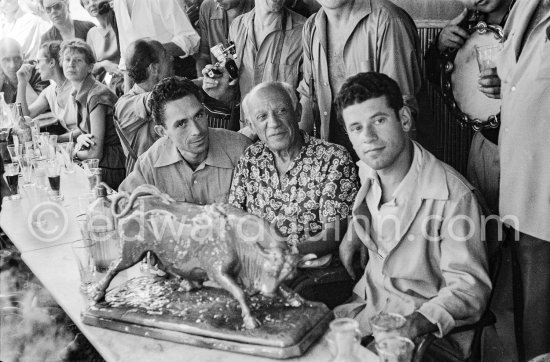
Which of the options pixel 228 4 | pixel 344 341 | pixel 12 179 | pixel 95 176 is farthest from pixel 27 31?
pixel 344 341

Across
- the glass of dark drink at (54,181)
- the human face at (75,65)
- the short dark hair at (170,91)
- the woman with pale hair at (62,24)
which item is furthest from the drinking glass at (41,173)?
the woman with pale hair at (62,24)

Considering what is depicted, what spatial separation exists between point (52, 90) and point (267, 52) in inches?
122

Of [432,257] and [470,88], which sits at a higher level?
[470,88]

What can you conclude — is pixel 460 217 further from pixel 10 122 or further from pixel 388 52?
pixel 10 122

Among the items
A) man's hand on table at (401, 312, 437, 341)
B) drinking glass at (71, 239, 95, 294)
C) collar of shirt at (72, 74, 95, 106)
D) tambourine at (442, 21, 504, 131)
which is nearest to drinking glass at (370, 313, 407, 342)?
man's hand on table at (401, 312, 437, 341)

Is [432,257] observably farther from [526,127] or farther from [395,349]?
[395,349]

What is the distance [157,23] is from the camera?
207 inches

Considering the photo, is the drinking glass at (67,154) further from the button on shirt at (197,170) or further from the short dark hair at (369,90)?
the short dark hair at (369,90)

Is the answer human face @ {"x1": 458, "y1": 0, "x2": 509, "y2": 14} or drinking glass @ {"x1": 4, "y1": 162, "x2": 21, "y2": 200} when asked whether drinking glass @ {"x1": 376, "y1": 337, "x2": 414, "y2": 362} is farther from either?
drinking glass @ {"x1": 4, "y1": 162, "x2": 21, "y2": 200}

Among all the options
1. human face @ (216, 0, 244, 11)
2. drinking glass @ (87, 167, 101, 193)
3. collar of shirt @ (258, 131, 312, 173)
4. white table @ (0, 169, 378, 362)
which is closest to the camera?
white table @ (0, 169, 378, 362)

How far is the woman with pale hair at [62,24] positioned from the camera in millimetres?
6516

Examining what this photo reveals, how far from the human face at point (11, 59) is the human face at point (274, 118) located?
206 inches

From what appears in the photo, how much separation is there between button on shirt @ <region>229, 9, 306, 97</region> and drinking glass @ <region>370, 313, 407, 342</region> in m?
2.60

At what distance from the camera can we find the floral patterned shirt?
249 cm
